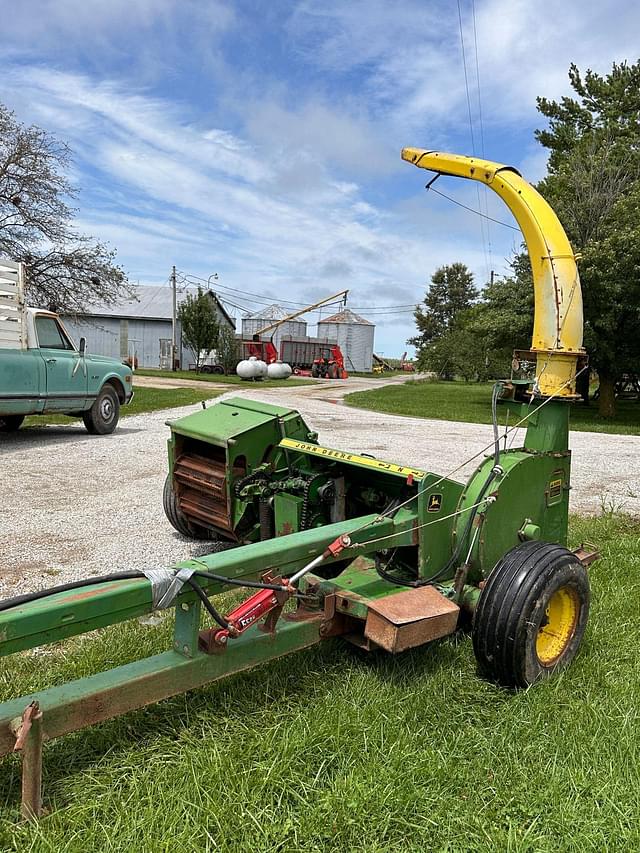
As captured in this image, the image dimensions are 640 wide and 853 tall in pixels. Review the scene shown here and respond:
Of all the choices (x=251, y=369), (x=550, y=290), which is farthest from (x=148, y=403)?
(x=251, y=369)

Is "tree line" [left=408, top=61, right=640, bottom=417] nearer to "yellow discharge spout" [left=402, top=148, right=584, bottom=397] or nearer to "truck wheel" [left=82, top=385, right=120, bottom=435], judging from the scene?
"truck wheel" [left=82, top=385, right=120, bottom=435]

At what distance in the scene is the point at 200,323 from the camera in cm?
4303

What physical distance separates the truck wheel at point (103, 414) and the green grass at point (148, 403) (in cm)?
178

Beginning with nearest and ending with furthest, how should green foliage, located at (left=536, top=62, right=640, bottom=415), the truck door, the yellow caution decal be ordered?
the yellow caution decal
the truck door
green foliage, located at (left=536, top=62, right=640, bottom=415)

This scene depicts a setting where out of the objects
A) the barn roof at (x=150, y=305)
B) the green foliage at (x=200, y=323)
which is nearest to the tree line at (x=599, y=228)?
the green foliage at (x=200, y=323)

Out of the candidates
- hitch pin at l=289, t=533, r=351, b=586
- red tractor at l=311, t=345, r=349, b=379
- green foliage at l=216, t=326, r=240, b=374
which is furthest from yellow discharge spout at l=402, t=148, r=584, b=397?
red tractor at l=311, t=345, r=349, b=379

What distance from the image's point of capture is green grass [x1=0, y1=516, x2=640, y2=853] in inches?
95.3

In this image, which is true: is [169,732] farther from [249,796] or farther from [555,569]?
[555,569]

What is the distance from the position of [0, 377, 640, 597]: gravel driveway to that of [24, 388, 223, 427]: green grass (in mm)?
876

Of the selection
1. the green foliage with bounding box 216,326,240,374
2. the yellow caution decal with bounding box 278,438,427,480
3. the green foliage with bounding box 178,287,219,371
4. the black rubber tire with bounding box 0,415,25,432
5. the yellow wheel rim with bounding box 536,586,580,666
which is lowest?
the yellow wheel rim with bounding box 536,586,580,666

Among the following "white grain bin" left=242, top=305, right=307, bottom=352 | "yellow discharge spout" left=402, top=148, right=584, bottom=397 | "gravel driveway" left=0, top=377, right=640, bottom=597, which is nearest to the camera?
"yellow discharge spout" left=402, top=148, right=584, bottom=397

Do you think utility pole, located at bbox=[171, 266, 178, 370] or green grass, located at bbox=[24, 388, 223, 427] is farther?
utility pole, located at bbox=[171, 266, 178, 370]

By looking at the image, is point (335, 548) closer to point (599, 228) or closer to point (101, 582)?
point (101, 582)

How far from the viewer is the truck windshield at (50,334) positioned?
11341mm
